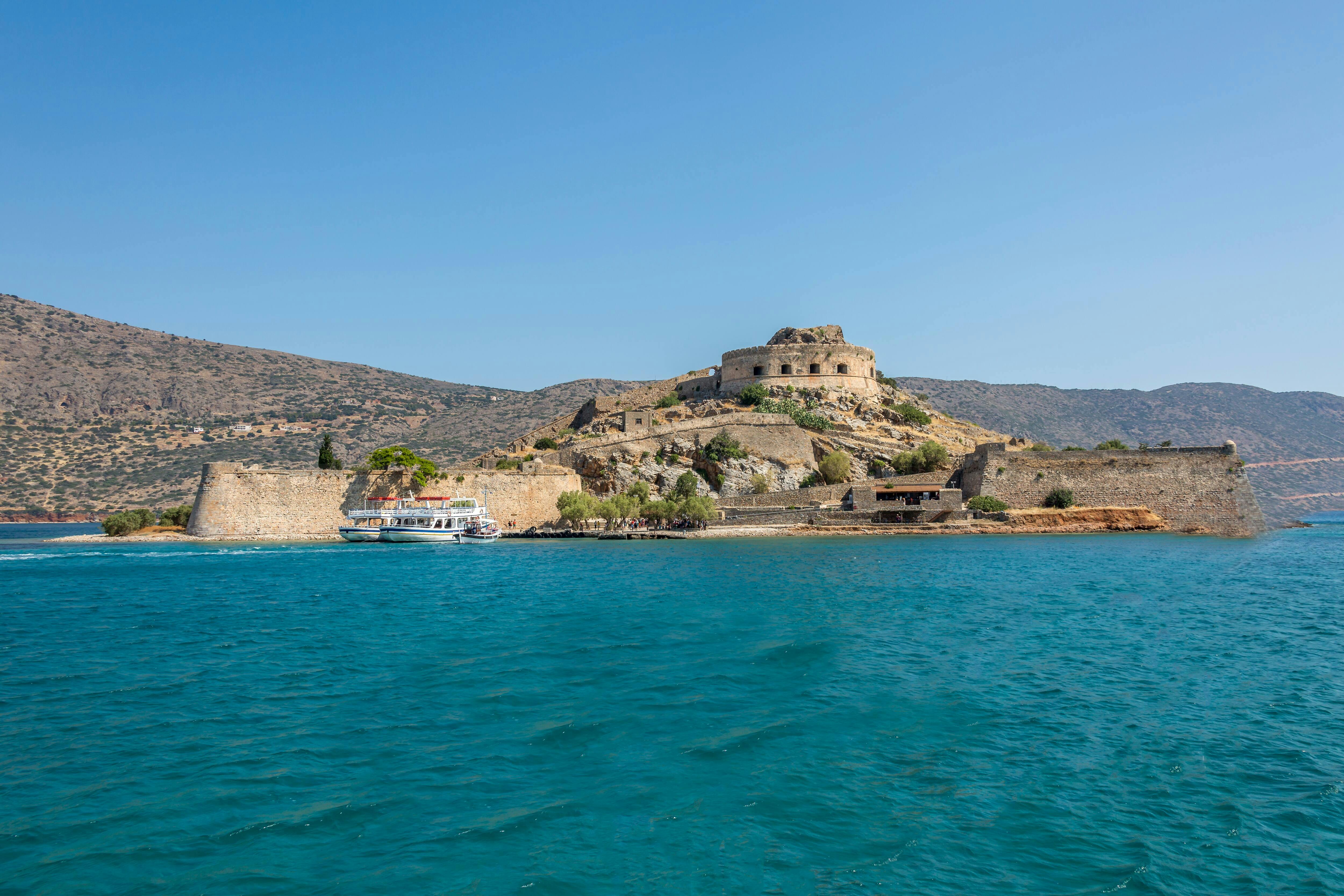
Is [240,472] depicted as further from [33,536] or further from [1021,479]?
[1021,479]

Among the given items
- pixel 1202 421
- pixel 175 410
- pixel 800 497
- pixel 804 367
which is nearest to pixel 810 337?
pixel 804 367

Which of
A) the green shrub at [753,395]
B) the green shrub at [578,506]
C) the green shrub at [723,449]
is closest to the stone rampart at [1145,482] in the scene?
the green shrub at [723,449]

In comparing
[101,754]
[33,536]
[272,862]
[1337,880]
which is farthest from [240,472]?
[1337,880]

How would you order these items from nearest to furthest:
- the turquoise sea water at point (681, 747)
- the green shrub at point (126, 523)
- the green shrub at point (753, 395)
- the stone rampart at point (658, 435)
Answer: the turquoise sea water at point (681, 747) < the green shrub at point (126, 523) < the stone rampart at point (658, 435) < the green shrub at point (753, 395)

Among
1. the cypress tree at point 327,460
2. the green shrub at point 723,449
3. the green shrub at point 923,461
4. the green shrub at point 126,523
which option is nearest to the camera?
the green shrub at point 126,523

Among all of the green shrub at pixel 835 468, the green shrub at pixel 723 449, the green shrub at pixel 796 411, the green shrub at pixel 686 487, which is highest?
the green shrub at pixel 796 411

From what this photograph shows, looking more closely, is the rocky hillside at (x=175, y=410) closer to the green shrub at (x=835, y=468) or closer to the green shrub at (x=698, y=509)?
the green shrub at (x=698, y=509)

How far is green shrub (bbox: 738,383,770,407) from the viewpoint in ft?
162

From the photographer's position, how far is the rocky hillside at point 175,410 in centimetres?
7069

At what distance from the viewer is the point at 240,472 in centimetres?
3856

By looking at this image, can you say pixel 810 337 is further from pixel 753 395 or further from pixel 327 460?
pixel 327 460

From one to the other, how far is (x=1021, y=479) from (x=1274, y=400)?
4995 inches

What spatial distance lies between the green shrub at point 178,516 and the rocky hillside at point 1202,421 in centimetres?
9779


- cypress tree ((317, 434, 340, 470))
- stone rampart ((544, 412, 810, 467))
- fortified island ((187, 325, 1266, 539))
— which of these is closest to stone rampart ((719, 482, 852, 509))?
fortified island ((187, 325, 1266, 539))
